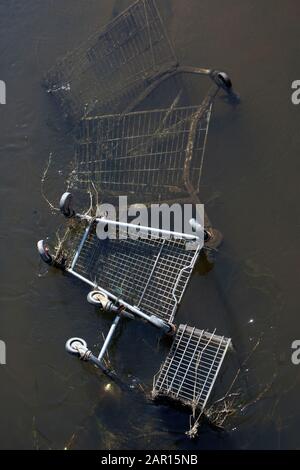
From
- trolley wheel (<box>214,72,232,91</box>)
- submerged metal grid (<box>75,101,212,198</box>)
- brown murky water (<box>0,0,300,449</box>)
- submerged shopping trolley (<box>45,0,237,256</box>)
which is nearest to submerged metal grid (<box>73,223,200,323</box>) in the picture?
brown murky water (<box>0,0,300,449</box>)

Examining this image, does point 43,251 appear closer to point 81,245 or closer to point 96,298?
point 81,245

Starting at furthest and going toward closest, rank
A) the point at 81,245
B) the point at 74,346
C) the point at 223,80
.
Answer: the point at 223,80
the point at 81,245
the point at 74,346

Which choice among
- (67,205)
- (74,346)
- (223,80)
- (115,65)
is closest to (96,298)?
(74,346)

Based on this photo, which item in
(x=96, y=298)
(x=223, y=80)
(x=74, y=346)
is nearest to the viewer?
(x=74, y=346)

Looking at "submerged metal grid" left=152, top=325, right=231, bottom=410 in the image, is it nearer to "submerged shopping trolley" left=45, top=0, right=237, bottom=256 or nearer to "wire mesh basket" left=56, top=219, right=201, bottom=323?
"wire mesh basket" left=56, top=219, right=201, bottom=323

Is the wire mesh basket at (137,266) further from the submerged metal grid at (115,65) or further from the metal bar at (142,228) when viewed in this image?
the submerged metal grid at (115,65)
